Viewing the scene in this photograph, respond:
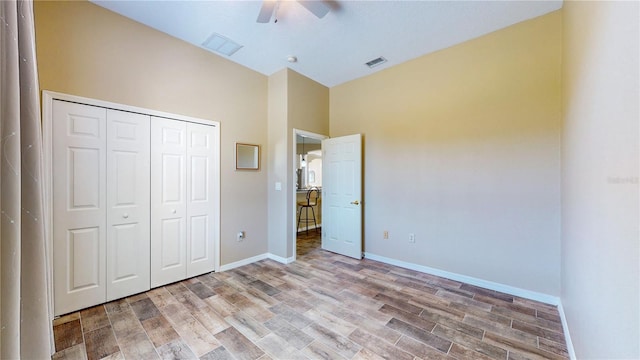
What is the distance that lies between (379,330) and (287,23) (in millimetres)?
3155

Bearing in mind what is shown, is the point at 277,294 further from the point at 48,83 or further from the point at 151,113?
the point at 48,83

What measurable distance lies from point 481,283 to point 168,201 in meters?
3.82

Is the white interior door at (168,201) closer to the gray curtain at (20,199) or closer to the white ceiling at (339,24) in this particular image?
the white ceiling at (339,24)

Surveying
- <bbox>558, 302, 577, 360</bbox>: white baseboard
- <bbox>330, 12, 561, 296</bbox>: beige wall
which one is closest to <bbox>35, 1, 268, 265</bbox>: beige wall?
<bbox>330, 12, 561, 296</bbox>: beige wall

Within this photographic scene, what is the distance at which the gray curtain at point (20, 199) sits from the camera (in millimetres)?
653

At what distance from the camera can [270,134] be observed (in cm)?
387

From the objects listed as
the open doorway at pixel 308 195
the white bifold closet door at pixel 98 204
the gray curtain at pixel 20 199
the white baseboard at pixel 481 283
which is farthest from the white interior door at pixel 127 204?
the white baseboard at pixel 481 283

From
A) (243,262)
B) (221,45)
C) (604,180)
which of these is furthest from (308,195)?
(604,180)

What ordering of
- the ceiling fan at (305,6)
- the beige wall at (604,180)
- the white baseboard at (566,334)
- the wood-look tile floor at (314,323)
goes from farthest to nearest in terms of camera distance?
the ceiling fan at (305,6)
the wood-look tile floor at (314,323)
the white baseboard at (566,334)
the beige wall at (604,180)

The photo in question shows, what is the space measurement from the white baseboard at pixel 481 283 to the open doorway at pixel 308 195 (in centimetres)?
158

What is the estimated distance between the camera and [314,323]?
2.15 meters

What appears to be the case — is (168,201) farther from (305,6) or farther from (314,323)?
(305,6)

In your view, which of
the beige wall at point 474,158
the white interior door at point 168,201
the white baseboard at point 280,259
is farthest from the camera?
the white baseboard at point 280,259

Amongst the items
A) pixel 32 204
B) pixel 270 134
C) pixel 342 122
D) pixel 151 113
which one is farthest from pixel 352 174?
pixel 32 204
